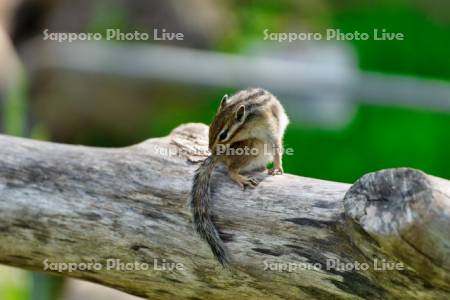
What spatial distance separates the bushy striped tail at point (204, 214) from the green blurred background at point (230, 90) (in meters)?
4.14

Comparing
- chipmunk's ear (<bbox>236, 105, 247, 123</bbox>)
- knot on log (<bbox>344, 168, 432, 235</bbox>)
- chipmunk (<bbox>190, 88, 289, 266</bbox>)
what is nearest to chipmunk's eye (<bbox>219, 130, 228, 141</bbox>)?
chipmunk (<bbox>190, 88, 289, 266</bbox>)

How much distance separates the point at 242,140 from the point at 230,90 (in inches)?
187

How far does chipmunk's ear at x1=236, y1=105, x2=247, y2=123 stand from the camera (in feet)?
Result: 13.8

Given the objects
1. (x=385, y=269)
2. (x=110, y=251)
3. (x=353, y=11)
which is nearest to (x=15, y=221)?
(x=110, y=251)

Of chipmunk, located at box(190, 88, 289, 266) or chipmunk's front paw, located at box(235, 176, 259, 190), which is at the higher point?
chipmunk, located at box(190, 88, 289, 266)

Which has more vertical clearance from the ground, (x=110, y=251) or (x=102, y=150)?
(x=102, y=150)

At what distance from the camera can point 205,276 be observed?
143 inches

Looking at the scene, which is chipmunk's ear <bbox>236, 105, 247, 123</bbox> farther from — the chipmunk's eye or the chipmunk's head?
the chipmunk's eye

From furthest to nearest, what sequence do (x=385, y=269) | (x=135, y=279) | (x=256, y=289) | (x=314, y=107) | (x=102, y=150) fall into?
(x=314, y=107) → (x=102, y=150) → (x=135, y=279) → (x=256, y=289) → (x=385, y=269)

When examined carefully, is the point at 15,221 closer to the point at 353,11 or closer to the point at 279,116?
the point at 279,116

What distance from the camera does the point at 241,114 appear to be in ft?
13.9

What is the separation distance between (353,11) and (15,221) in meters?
7.81

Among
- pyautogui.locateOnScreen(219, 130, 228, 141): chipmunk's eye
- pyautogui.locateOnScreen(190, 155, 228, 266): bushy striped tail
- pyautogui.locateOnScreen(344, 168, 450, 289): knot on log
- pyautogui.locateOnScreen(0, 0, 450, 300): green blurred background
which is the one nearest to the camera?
pyautogui.locateOnScreen(344, 168, 450, 289): knot on log

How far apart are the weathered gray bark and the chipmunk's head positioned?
4.0 inches
